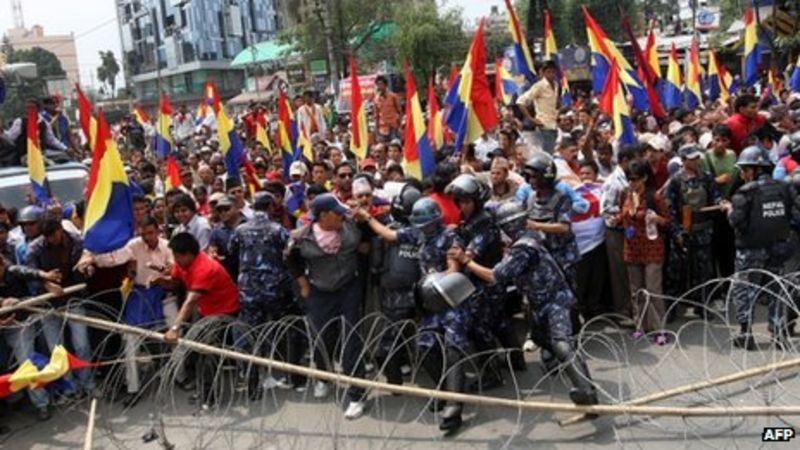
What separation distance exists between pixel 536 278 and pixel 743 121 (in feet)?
13.8

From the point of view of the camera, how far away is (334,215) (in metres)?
5.84

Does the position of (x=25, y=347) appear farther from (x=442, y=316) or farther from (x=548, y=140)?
(x=548, y=140)

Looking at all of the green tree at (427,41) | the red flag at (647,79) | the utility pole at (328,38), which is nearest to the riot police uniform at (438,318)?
the red flag at (647,79)

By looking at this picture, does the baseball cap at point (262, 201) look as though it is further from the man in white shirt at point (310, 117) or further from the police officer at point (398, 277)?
the man in white shirt at point (310, 117)

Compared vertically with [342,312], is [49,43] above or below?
above

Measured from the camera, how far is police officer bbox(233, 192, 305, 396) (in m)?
6.26

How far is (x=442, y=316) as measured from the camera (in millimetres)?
5480

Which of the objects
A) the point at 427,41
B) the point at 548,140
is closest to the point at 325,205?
the point at 548,140

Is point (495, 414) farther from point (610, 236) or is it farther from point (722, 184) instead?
point (722, 184)

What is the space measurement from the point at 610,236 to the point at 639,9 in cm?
6947

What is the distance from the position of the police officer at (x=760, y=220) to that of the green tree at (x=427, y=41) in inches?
1307

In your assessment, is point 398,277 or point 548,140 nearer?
point 398,277

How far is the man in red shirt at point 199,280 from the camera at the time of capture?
590 cm

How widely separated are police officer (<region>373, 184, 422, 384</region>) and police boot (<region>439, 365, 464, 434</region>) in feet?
2.25
